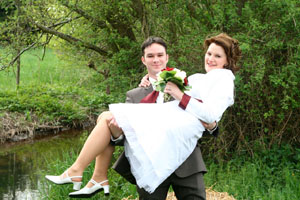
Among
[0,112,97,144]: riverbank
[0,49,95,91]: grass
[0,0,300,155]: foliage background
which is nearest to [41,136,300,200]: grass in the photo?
[0,0,300,155]: foliage background

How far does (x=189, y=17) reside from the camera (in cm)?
585

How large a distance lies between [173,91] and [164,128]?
0.83 feet

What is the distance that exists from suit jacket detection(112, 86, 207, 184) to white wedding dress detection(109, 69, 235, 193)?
3.2 inches

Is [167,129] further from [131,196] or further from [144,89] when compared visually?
[131,196]

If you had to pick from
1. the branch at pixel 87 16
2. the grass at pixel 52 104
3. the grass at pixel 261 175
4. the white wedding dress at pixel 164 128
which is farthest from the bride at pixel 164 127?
the grass at pixel 52 104

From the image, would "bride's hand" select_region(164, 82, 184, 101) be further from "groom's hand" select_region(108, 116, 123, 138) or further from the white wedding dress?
"groom's hand" select_region(108, 116, 123, 138)

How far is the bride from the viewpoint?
2.95m

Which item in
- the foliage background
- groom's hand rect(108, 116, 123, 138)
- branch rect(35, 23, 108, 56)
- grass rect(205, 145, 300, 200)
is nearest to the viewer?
groom's hand rect(108, 116, 123, 138)

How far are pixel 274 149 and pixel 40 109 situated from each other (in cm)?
617

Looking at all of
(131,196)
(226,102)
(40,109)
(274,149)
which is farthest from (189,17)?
(40,109)

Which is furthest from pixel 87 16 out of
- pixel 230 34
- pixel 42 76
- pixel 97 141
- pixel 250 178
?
pixel 42 76

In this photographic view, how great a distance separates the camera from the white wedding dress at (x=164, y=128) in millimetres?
2967

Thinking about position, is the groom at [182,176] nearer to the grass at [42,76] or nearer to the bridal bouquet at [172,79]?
the bridal bouquet at [172,79]

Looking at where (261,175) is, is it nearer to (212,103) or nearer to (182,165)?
(182,165)
